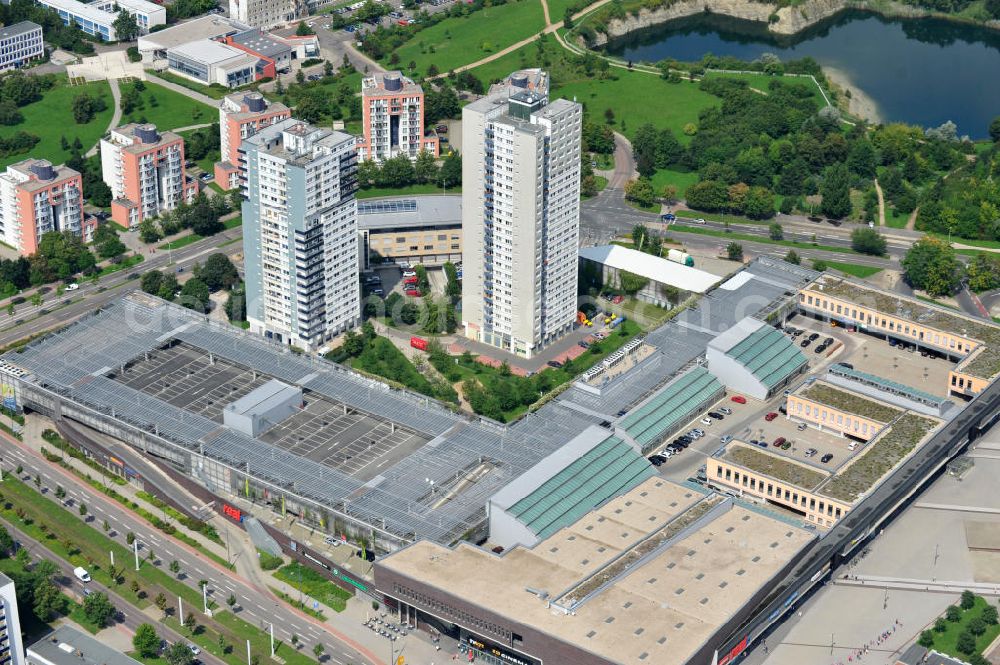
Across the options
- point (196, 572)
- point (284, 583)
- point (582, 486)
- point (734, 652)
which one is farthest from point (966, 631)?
point (196, 572)

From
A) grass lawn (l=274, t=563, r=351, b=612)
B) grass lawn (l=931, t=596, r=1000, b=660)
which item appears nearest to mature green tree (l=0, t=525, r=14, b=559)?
grass lawn (l=274, t=563, r=351, b=612)

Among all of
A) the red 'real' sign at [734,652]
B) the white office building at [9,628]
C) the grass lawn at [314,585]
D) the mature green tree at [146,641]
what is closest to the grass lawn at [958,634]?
the red 'real' sign at [734,652]

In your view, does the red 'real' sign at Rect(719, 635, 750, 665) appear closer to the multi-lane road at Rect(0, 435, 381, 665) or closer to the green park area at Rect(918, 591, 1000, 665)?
the green park area at Rect(918, 591, 1000, 665)

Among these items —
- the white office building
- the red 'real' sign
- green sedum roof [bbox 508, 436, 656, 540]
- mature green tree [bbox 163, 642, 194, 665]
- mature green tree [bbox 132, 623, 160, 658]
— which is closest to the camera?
the white office building

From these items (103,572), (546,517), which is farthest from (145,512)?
(546,517)

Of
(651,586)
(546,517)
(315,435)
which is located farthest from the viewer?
(315,435)

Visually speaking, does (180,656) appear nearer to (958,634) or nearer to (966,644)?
(966,644)

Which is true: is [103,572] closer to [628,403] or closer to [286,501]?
[286,501]
